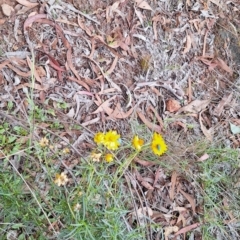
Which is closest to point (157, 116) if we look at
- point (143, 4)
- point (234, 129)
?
point (234, 129)

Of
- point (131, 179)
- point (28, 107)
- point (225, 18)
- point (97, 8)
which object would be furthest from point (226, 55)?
point (28, 107)

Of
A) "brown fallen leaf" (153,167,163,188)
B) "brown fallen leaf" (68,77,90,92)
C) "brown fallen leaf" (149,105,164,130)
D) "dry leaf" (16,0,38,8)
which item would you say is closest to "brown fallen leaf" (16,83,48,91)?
"brown fallen leaf" (68,77,90,92)

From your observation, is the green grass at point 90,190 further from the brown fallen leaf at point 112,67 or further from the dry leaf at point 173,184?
the brown fallen leaf at point 112,67

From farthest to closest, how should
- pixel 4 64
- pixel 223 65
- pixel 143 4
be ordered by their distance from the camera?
pixel 223 65, pixel 143 4, pixel 4 64

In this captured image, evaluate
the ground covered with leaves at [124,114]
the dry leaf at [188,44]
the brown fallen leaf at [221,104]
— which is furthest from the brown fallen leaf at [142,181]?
the dry leaf at [188,44]

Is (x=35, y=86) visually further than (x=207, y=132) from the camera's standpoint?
No

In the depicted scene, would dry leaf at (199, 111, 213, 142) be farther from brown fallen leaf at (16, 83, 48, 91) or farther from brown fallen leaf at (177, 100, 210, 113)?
brown fallen leaf at (16, 83, 48, 91)

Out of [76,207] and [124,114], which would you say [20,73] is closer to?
[124,114]
